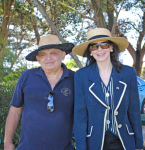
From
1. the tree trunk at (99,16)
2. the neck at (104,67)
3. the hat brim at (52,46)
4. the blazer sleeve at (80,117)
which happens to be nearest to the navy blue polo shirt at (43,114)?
the blazer sleeve at (80,117)

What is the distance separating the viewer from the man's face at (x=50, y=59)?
8.20 ft

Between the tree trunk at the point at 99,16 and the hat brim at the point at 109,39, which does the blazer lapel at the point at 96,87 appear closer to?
the hat brim at the point at 109,39

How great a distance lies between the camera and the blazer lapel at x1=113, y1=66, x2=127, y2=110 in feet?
6.87

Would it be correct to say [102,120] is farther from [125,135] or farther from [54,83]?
[54,83]

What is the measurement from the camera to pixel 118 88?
214 centimetres

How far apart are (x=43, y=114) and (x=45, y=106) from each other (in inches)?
3.8

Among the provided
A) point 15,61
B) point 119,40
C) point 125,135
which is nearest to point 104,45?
point 119,40

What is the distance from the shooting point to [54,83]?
8.12ft

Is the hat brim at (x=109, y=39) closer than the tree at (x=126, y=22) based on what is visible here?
Yes

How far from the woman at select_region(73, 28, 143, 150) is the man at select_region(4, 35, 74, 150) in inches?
10.0

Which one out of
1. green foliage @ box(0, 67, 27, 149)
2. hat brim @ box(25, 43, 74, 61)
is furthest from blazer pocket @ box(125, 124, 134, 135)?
green foliage @ box(0, 67, 27, 149)

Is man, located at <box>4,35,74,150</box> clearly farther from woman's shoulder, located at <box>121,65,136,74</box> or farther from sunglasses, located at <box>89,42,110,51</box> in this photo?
woman's shoulder, located at <box>121,65,136,74</box>

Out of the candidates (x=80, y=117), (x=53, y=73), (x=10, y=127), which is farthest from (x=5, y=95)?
(x=80, y=117)

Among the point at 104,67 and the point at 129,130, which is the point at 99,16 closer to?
the point at 104,67
